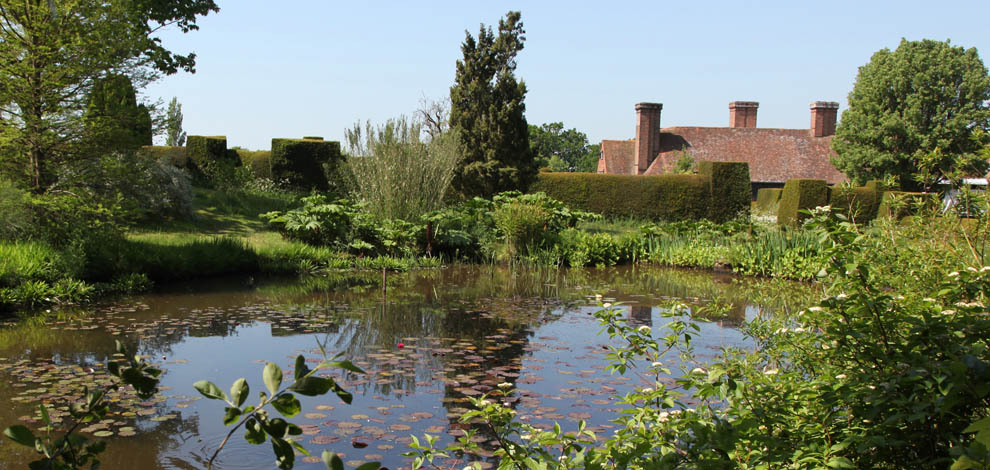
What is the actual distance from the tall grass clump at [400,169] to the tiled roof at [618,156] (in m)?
26.0

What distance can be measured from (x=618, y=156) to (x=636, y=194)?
64.2ft

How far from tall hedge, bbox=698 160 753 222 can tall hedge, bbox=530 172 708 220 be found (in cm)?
23

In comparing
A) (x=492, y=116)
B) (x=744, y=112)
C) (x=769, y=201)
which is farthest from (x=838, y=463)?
(x=744, y=112)

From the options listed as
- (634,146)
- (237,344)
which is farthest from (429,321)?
(634,146)

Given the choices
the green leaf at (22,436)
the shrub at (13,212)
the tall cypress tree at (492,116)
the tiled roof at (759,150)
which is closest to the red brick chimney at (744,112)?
the tiled roof at (759,150)

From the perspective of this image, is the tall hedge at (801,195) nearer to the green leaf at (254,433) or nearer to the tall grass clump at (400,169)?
the tall grass clump at (400,169)

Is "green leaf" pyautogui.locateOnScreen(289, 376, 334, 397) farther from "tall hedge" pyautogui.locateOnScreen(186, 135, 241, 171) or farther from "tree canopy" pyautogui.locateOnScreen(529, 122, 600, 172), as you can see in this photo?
"tree canopy" pyautogui.locateOnScreen(529, 122, 600, 172)

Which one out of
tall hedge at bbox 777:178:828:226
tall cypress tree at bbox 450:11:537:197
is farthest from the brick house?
tall cypress tree at bbox 450:11:537:197

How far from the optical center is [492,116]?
55.4 ft

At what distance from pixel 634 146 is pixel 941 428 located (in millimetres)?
38244

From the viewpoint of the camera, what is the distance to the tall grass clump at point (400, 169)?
12.9m

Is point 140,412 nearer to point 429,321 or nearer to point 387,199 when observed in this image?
point 429,321

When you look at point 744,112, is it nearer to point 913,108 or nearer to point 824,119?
point 824,119

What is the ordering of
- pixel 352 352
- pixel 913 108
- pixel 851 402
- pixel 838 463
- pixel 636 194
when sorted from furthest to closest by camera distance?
pixel 913 108
pixel 636 194
pixel 352 352
pixel 851 402
pixel 838 463
